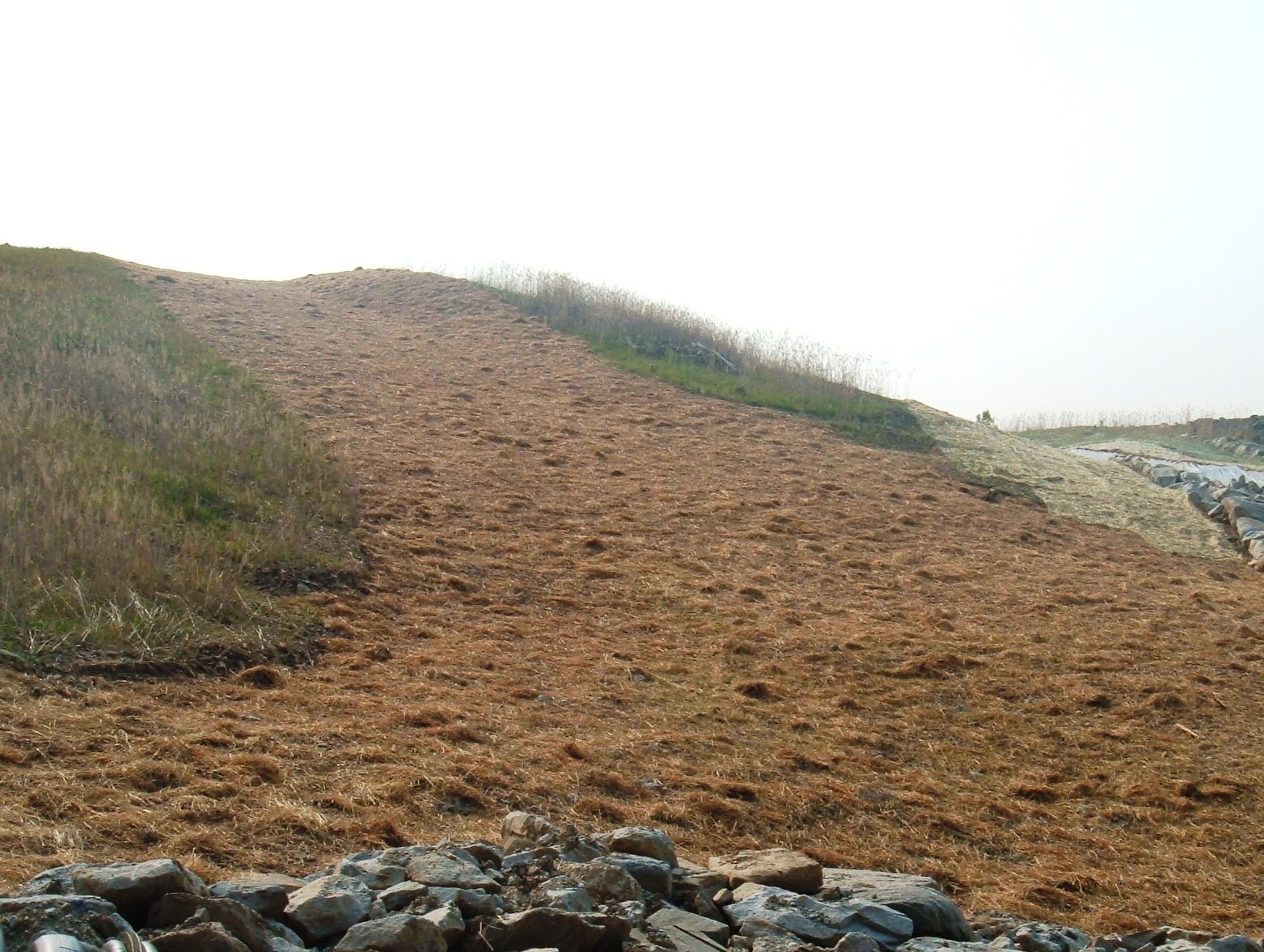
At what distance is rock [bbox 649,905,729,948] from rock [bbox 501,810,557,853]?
0.51m

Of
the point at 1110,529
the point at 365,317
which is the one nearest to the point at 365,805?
the point at 1110,529

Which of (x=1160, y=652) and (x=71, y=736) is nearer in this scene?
(x=71, y=736)

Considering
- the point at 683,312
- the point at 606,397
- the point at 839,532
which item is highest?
the point at 683,312

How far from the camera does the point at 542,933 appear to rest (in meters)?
3.12

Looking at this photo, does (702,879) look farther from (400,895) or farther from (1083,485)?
(1083,485)

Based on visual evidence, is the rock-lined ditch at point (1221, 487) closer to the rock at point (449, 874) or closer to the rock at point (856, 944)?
the rock at point (856, 944)

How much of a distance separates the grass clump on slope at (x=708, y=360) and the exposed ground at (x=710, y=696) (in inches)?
111

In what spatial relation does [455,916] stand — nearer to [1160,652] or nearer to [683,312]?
[1160,652]

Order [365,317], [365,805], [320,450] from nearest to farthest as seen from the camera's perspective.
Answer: [365,805] → [320,450] → [365,317]

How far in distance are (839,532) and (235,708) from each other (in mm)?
7494

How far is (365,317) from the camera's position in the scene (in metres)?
20.3

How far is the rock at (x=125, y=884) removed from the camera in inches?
118

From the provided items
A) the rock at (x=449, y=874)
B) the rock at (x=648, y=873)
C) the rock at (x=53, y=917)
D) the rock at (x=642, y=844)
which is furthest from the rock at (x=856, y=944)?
the rock at (x=53, y=917)

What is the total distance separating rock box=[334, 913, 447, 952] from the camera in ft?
9.68
